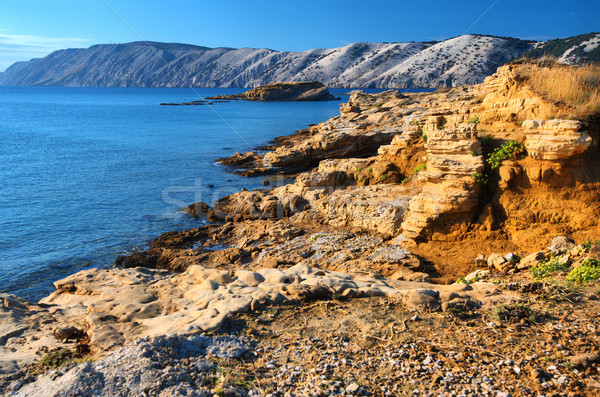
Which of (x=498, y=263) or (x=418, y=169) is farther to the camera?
(x=418, y=169)

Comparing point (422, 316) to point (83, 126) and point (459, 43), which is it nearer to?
point (83, 126)

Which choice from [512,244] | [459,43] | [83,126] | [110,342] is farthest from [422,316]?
[459,43]

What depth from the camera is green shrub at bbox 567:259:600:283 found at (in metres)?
7.31

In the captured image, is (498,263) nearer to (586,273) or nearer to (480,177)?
(586,273)

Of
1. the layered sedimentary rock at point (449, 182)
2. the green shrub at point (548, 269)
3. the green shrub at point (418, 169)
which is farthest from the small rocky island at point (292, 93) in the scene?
the green shrub at point (548, 269)

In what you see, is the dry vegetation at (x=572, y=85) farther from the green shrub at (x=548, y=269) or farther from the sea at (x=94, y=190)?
the sea at (x=94, y=190)

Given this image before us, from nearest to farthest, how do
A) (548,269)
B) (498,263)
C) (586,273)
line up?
(586,273), (548,269), (498,263)

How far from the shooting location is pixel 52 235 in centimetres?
1803

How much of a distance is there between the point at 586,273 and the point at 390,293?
3740mm

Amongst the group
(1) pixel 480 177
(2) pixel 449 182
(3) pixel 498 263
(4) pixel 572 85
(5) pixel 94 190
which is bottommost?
(5) pixel 94 190

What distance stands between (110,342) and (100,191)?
21.6 m

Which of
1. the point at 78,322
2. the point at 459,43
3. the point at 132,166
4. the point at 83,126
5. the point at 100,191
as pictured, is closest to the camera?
the point at 78,322

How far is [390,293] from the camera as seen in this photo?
7.46m

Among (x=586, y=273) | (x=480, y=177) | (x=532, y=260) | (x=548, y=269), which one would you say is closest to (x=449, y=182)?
(x=480, y=177)
